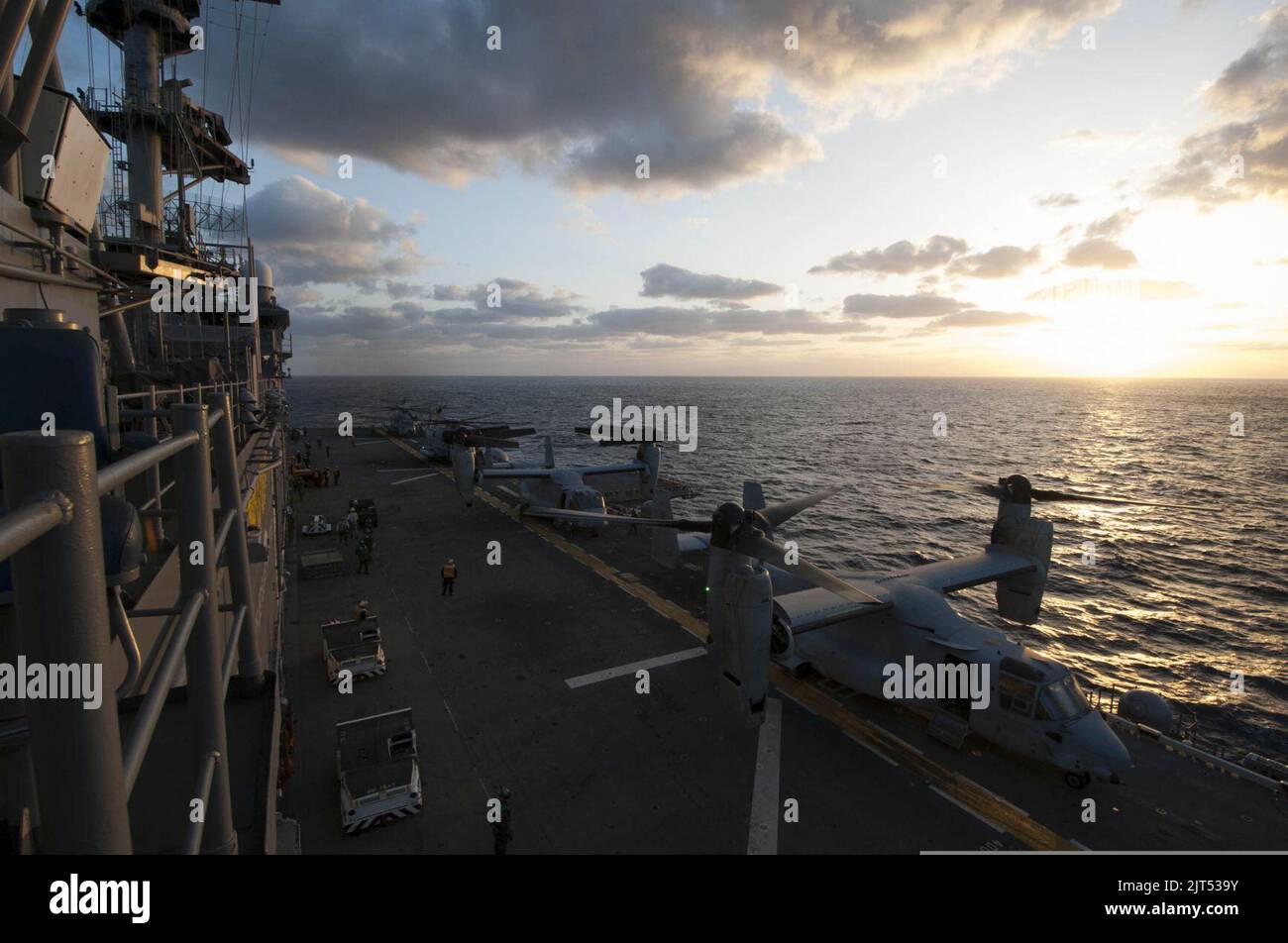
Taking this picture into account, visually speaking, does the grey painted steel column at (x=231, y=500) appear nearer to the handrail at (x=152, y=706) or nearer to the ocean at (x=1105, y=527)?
the handrail at (x=152, y=706)

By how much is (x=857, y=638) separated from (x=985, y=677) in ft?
11.5

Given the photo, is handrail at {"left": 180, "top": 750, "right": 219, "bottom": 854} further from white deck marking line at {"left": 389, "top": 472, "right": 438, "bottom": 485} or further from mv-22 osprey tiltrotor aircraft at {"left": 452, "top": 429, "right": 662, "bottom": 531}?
white deck marking line at {"left": 389, "top": 472, "right": 438, "bottom": 485}

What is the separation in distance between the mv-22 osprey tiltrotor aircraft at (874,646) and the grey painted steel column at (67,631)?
36.4 feet

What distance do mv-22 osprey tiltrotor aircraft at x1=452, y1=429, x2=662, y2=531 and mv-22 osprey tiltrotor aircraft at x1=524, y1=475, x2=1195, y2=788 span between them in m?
16.1

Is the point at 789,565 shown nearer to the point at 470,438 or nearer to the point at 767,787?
the point at 767,787

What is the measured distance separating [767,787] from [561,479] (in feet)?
76.6

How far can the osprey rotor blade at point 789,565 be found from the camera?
1230cm

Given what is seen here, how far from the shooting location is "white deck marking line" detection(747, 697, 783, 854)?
41.3 feet

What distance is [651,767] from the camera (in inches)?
581

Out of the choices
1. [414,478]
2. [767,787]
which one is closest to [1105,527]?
[767,787]

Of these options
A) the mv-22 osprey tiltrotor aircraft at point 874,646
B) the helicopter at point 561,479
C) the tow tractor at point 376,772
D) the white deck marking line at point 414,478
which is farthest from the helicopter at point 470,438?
the tow tractor at point 376,772

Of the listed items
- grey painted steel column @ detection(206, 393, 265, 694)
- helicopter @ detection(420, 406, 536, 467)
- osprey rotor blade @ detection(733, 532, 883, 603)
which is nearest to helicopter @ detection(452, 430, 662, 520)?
helicopter @ detection(420, 406, 536, 467)

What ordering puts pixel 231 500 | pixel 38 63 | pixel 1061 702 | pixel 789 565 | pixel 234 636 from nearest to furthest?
1. pixel 234 636
2. pixel 231 500
3. pixel 38 63
4. pixel 789 565
5. pixel 1061 702
